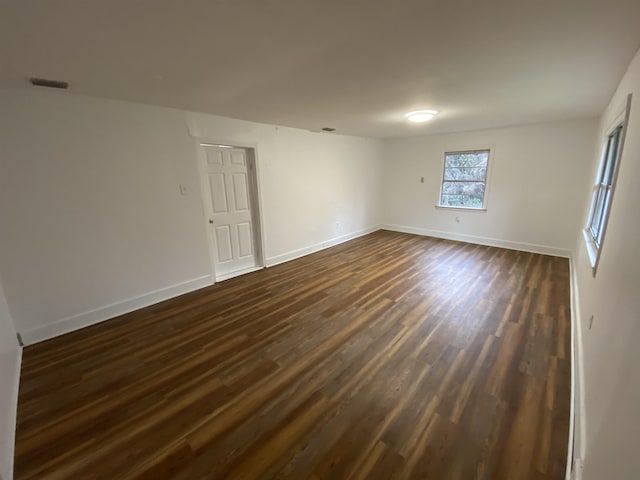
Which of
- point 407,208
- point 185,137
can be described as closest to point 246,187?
point 185,137

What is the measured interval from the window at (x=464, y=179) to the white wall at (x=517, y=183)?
0.44ft

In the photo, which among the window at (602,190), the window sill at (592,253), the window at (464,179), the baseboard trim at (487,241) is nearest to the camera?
the window sill at (592,253)

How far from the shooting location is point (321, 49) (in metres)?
1.74

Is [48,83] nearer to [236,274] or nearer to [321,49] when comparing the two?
[321,49]

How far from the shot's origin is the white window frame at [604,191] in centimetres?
209

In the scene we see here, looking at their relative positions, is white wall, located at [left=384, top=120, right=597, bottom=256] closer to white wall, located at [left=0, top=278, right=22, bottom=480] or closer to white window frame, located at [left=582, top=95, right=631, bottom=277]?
white window frame, located at [left=582, top=95, right=631, bottom=277]

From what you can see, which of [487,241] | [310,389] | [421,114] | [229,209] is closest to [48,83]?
[229,209]

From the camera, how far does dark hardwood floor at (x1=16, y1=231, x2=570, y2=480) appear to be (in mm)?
1484

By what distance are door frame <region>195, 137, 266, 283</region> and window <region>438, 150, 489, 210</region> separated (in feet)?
13.6

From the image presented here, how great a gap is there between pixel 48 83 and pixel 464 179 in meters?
6.34

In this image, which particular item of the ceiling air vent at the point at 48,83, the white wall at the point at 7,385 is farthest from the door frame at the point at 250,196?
the white wall at the point at 7,385

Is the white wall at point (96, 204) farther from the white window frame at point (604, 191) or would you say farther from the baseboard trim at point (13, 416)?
the white window frame at point (604, 191)

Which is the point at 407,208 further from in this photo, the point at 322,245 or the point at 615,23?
the point at 615,23

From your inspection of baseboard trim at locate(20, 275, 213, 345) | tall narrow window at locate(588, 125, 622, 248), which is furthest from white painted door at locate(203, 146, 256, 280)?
tall narrow window at locate(588, 125, 622, 248)
